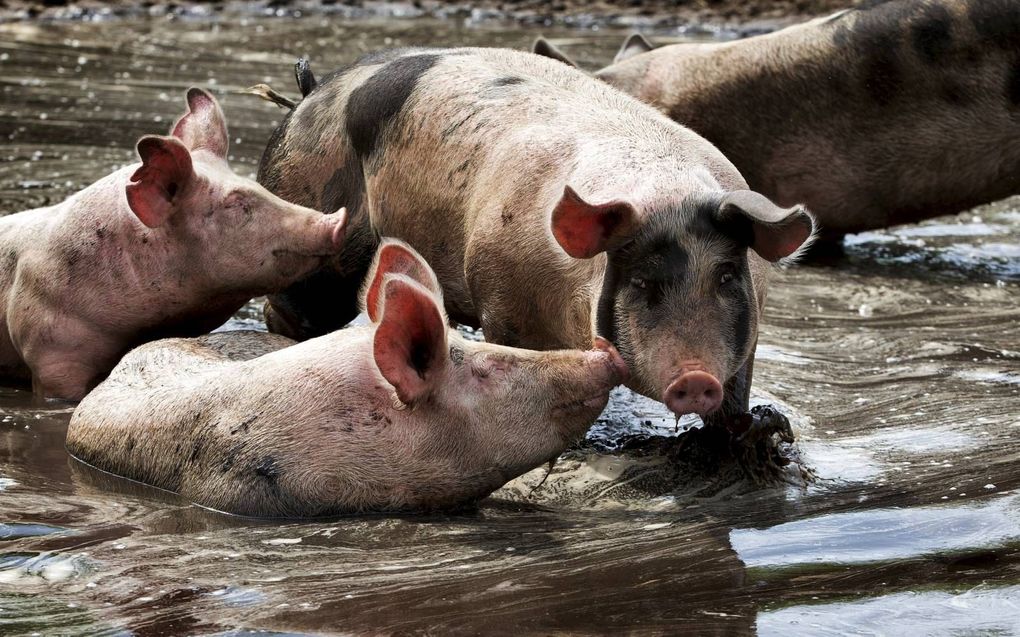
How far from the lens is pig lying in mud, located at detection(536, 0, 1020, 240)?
30.1 ft

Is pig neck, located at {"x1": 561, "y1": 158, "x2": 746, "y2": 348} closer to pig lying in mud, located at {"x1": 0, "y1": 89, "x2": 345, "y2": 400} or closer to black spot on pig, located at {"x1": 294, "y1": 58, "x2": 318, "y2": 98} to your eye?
pig lying in mud, located at {"x1": 0, "y1": 89, "x2": 345, "y2": 400}

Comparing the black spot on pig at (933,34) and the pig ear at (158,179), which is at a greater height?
the black spot on pig at (933,34)

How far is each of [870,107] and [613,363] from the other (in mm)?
4893

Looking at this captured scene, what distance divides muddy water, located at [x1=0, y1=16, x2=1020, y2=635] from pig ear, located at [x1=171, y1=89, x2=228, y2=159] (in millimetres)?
993

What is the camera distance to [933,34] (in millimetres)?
9250

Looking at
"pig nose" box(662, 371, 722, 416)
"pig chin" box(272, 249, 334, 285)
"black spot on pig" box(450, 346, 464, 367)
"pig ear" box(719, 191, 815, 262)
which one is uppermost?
"pig ear" box(719, 191, 815, 262)

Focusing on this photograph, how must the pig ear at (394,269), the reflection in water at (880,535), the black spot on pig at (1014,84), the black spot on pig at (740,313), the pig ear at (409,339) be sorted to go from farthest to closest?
the black spot on pig at (1014,84), the pig ear at (394,269), the black spot on pig at (740,313), the pig ear at (409,339), the reflection in water at (880,535)

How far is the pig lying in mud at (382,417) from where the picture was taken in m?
4.92

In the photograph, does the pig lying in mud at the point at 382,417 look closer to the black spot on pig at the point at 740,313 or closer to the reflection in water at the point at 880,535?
the black spot on pig at the point at 740,313

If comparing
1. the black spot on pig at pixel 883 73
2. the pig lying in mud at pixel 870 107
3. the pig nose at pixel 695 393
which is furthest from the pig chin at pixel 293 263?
the black spot on pig at pixel 883 73

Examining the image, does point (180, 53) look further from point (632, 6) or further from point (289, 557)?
point (289, 557)

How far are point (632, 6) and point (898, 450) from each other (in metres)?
13.8

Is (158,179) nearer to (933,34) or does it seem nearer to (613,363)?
(613,363)

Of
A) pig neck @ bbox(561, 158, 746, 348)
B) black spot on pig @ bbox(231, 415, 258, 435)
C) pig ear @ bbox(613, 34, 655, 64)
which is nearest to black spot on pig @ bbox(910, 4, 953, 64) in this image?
pig ear @ bbox(613, 34, 655, 64)
